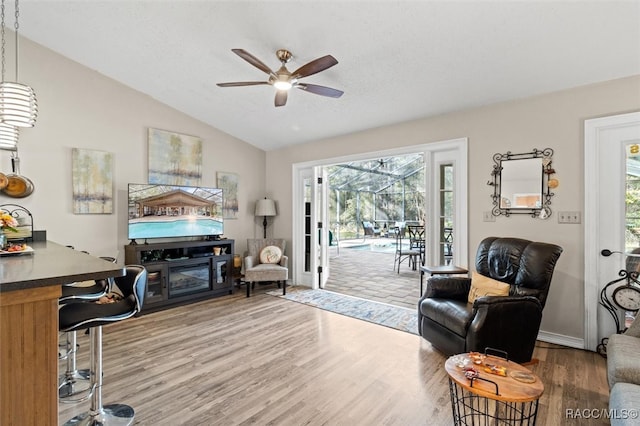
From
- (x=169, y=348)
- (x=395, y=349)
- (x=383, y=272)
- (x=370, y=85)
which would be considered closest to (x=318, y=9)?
(x=370, y=85)

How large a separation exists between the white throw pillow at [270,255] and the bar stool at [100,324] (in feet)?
10.5

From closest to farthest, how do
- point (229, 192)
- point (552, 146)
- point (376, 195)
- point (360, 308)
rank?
point (552, 146), point (360, 308), point (229, 192), point (376, 195)

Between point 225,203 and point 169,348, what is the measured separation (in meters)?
2.85

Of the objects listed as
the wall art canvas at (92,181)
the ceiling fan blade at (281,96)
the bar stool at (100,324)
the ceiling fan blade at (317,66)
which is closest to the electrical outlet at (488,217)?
the ceiling fan blade at (317,66)

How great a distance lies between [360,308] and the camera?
170 inches

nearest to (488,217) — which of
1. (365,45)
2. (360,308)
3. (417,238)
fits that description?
(360,308)

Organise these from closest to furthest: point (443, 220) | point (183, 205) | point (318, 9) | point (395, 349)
→ 1. point (318, 9)
2. point (395, 349)
3. point (443, 220)
4. point (183, 205)

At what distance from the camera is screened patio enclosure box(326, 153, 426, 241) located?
10008 millimetres

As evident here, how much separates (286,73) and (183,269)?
10.6ft

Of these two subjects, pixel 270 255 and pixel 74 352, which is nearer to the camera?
pixel 74 352

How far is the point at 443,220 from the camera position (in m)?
4.10

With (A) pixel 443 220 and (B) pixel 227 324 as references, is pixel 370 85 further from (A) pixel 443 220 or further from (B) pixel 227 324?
(B) pixel 227 324

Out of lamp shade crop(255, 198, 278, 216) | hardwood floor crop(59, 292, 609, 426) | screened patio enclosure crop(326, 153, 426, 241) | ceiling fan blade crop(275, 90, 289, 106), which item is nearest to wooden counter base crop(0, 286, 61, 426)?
hardwood floor crop(59, 292, 609, 426)

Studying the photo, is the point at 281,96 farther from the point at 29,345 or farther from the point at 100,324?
the point at 29,345
